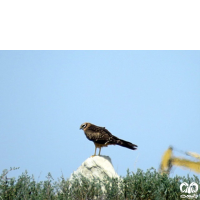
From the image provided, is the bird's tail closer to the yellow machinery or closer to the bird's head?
the bird's head

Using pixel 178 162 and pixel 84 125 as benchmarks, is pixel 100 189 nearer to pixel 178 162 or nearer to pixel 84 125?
pixel 84 125

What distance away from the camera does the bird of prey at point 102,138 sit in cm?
844

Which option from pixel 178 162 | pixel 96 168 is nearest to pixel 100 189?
pixel 96 168

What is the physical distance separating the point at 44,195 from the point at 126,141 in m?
2.71

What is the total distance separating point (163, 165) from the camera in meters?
10.3

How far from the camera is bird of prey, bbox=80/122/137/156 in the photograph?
8.44m

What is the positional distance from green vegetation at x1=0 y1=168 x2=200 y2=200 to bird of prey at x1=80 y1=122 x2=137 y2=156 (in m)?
1.41

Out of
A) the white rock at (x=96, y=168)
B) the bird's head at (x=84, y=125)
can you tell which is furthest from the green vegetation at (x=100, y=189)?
the bird's head at (x=84, y=125)

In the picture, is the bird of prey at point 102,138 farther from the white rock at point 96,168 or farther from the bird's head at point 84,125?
the white rock at point 96,168

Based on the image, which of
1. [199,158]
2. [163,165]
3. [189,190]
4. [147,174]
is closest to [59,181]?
[147,174]

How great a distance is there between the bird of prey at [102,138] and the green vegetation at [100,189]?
1.41 m

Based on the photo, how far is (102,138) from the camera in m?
8.54
